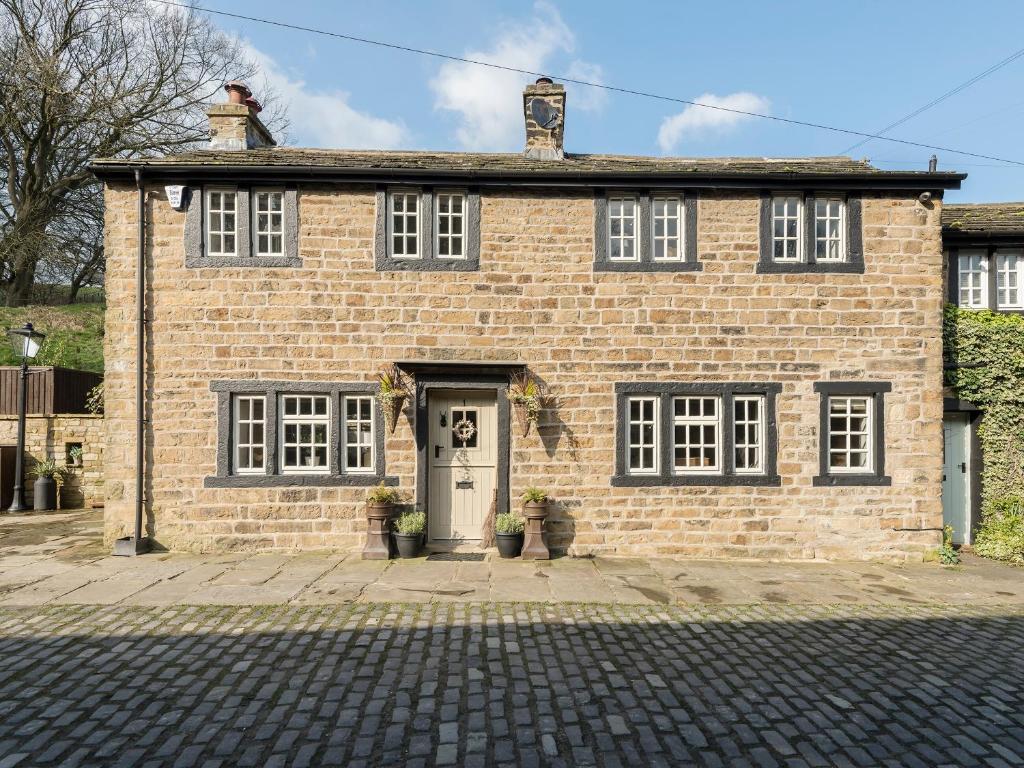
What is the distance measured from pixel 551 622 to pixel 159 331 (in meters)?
7.29

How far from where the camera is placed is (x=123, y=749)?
3.75 metres

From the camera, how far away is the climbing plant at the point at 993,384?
31.3 feet

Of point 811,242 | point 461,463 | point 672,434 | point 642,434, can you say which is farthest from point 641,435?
point 811,242

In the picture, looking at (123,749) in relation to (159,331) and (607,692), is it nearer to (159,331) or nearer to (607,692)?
(607,692)

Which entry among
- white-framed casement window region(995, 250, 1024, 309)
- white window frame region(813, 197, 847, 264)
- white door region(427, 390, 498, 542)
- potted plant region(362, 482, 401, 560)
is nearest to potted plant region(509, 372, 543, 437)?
white door region(427, 390, 498, 542)

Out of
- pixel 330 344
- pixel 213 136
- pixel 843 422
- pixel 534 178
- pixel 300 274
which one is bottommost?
pixel 843 422

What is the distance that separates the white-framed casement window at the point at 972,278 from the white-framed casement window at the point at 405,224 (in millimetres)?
9548

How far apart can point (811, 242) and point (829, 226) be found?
0.42 meters

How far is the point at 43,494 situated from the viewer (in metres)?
12.3

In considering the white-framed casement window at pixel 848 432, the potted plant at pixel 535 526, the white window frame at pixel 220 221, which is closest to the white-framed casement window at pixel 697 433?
the white-framed casement window at pixel 848 432

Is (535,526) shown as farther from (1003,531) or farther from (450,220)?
(1003,531)

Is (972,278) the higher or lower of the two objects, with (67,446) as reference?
higher

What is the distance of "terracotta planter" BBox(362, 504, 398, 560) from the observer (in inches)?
328

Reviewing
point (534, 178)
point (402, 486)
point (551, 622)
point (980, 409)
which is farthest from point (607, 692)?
point (980, 409)
